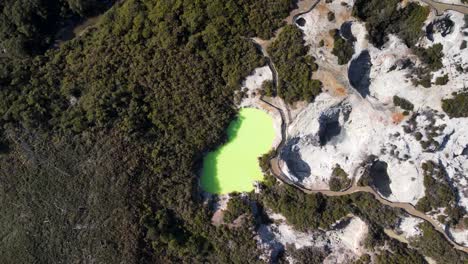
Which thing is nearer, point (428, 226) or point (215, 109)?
point (428, 226)

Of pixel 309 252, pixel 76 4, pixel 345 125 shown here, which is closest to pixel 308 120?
pixel 345 125

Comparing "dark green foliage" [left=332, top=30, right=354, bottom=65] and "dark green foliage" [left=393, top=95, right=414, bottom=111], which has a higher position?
"dark green foliage" [left=332, top=30, right=354, bottom=65]

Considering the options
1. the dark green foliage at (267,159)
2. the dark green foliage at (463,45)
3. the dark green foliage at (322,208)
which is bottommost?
the dark green foliage at (322,208)

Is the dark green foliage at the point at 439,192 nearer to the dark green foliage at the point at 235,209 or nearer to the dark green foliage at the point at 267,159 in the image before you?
the dark green foliage at the point at 267,159

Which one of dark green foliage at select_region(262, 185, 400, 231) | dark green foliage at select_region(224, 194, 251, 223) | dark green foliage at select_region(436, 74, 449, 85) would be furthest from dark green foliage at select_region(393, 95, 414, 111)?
dark green foliage at select_region(224, 194, 251, 223)

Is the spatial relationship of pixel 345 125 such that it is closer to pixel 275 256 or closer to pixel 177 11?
pixel 275 256

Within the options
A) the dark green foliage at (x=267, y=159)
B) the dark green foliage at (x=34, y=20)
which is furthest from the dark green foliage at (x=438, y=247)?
the dark green foliage at (x=34, y=20)

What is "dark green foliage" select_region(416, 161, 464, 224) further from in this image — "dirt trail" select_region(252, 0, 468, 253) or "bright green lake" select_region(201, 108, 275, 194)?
"bright green lake" select_region(201, 108, 275, 194)
